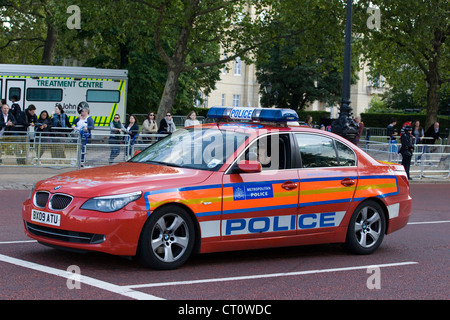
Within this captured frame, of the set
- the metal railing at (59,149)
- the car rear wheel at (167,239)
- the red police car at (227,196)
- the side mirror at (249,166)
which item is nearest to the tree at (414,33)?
the metal railing at (59,149)

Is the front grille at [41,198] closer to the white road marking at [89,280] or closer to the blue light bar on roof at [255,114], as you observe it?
the white road marking at [89,280]

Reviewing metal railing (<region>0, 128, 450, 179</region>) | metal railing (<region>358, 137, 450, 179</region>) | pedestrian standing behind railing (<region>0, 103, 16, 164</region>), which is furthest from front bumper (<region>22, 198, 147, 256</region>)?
metal railing (<region>358, 137, 450, 179</region>)

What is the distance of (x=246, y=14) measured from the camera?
119 ft

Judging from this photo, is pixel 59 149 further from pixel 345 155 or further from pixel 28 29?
pixel 28 29

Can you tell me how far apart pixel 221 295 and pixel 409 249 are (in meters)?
4.11

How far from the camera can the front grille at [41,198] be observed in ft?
25.3

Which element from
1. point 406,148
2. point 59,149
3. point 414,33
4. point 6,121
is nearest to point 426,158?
point 406,148

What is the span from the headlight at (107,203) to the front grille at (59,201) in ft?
0.75

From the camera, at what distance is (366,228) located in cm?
939

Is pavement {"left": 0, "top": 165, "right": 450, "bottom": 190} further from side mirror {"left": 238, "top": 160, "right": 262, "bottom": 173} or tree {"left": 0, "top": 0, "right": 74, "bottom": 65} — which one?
tree {"left": 0, "top": 0, "right": 74, "bottom": 65}

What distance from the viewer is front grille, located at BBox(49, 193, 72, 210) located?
24.5ft

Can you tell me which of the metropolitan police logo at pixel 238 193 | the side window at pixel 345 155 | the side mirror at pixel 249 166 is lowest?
the metropolitan police logo at pixel 238 193

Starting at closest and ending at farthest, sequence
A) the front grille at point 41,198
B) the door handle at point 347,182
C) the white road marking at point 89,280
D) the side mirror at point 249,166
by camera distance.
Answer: the white road marking at point 89,280 → the front grille at point 41,198 → the side mirror at point 249,166 → the door handle at point 347,182
